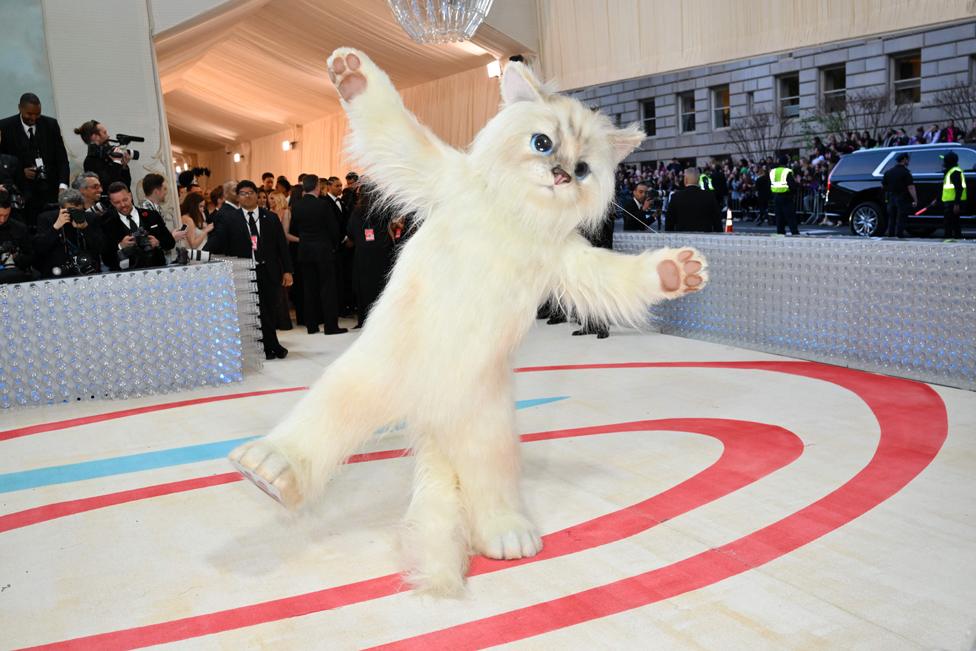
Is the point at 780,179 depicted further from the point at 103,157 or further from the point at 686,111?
the point at 103,157

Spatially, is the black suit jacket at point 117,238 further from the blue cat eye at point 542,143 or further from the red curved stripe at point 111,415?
the blue cat eye at point 542,143

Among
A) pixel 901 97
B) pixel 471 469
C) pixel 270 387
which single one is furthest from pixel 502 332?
pixel 901 97

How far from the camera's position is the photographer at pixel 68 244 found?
5.18m

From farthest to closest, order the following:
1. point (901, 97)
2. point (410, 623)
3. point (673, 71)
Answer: point (673, 71)
point (901, 97)
point (410, 623)

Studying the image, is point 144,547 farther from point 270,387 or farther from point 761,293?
point 761,293

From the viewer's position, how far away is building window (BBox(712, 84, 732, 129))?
7684 mm

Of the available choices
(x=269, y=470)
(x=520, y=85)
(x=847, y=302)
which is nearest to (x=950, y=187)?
(x=847, y=302)

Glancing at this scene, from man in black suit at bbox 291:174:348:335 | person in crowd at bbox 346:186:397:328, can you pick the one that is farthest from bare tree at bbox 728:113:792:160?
man in black suit at bbox 291:174:348:335

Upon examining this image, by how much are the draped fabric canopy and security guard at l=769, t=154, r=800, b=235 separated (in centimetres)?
396

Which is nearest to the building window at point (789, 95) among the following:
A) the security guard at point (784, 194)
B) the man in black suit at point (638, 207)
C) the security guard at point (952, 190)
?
the security guard at point (784, 194)

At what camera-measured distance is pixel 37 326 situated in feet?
16.4

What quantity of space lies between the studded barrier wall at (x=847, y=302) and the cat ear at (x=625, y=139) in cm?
279

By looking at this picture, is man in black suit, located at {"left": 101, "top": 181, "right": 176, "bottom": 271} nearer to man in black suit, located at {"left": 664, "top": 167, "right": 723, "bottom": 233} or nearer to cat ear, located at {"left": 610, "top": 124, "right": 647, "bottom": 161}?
cat ear, located at {"left": 610, "top": 124, "right": 647, "bottom": 161}

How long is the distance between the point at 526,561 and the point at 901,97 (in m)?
5.67
